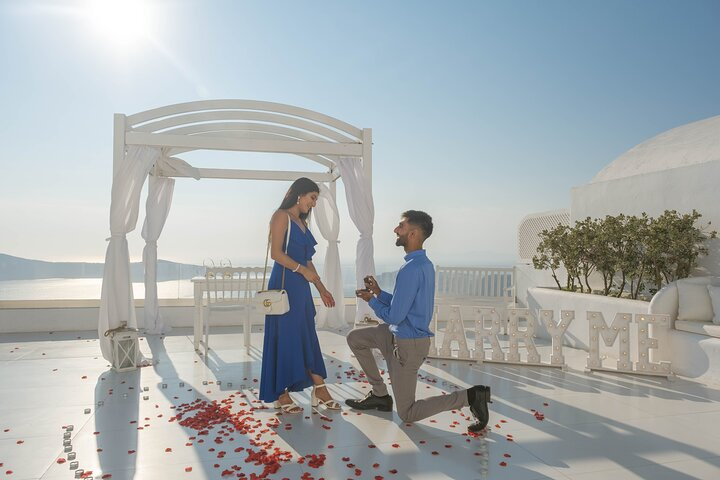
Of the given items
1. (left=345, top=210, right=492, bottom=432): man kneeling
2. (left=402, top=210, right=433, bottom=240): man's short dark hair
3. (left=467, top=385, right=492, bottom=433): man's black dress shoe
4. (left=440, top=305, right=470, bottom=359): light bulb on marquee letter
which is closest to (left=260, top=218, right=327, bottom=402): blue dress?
(left=345, top=210, right=492, bottom=432): man kneeling

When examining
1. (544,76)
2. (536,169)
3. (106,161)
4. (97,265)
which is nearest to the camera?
(106,161)

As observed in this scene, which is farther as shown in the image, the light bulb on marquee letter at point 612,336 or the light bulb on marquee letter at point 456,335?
the light bulb on marquee letter at point 456,335

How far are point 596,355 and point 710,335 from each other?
1044 mm

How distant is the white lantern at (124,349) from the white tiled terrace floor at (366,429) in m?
0.17

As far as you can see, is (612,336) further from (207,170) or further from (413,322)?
(207,170)

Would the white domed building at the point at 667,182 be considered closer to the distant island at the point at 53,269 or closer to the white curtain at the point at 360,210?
the white curtain at the point at 360,210

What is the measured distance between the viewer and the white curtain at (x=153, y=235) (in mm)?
7785

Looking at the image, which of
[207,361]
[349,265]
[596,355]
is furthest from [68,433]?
[349,265]

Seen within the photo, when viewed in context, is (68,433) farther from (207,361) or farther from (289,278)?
(207,361)

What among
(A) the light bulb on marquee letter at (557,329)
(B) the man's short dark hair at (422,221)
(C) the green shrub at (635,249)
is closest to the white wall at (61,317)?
(A) the light bulb on marquee letter at (557,329)

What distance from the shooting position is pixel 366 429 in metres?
3.49

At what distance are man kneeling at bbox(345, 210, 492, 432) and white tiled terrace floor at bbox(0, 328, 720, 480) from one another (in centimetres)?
21

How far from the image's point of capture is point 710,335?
16.1 feet

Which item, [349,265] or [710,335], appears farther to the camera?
[349,265]
